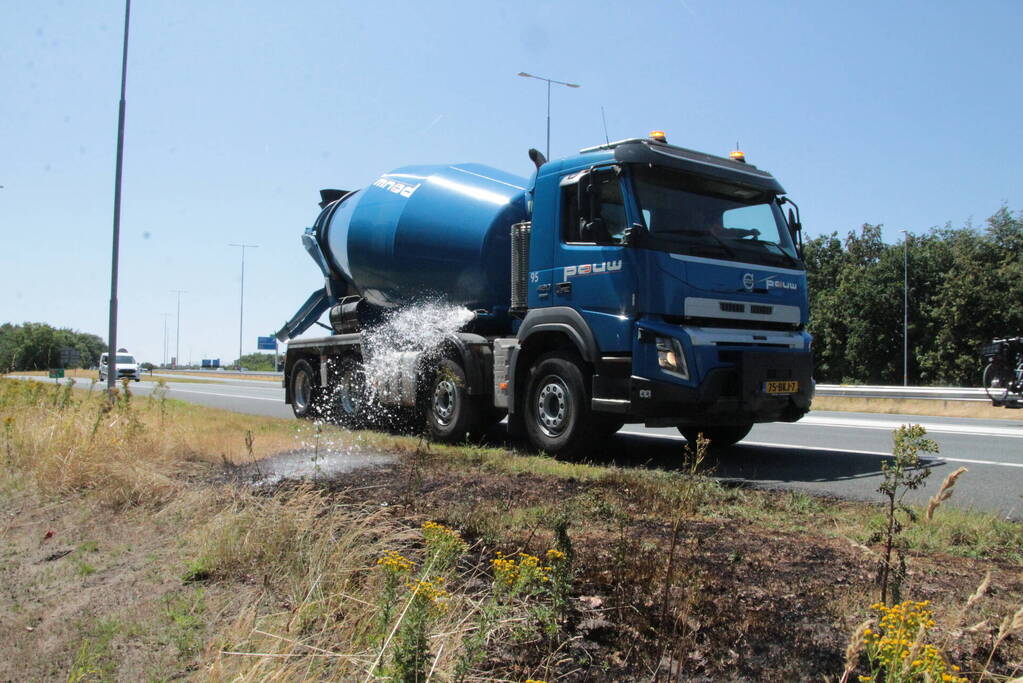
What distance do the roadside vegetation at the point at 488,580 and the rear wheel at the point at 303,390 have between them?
6504 millimetres

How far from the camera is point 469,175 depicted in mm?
10125

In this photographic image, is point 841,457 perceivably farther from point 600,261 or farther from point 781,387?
point 600,261

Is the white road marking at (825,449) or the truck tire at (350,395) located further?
the truck tire at (350,395)

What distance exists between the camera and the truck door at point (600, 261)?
7.24 meters

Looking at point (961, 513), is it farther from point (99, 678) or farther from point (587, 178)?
point (99, 678)

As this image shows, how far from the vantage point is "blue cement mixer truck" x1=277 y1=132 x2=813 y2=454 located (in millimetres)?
7121

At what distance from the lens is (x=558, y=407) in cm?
804

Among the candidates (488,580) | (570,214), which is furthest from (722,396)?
(488,580)

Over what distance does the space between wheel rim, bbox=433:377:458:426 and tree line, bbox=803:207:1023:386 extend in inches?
1333

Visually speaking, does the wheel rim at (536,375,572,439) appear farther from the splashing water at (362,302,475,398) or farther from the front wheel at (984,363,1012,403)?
the front wheel at (984,363,1012,403)

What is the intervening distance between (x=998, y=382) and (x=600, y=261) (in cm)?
1357

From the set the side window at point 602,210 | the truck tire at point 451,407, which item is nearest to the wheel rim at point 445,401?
the truck tire at point 451,407

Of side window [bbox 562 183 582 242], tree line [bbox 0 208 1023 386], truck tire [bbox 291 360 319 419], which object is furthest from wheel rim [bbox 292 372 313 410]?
tree line [bbox 0 208 1023 386]

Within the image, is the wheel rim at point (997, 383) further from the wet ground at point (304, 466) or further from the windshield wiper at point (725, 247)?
the wet ground at point (304, 466)
